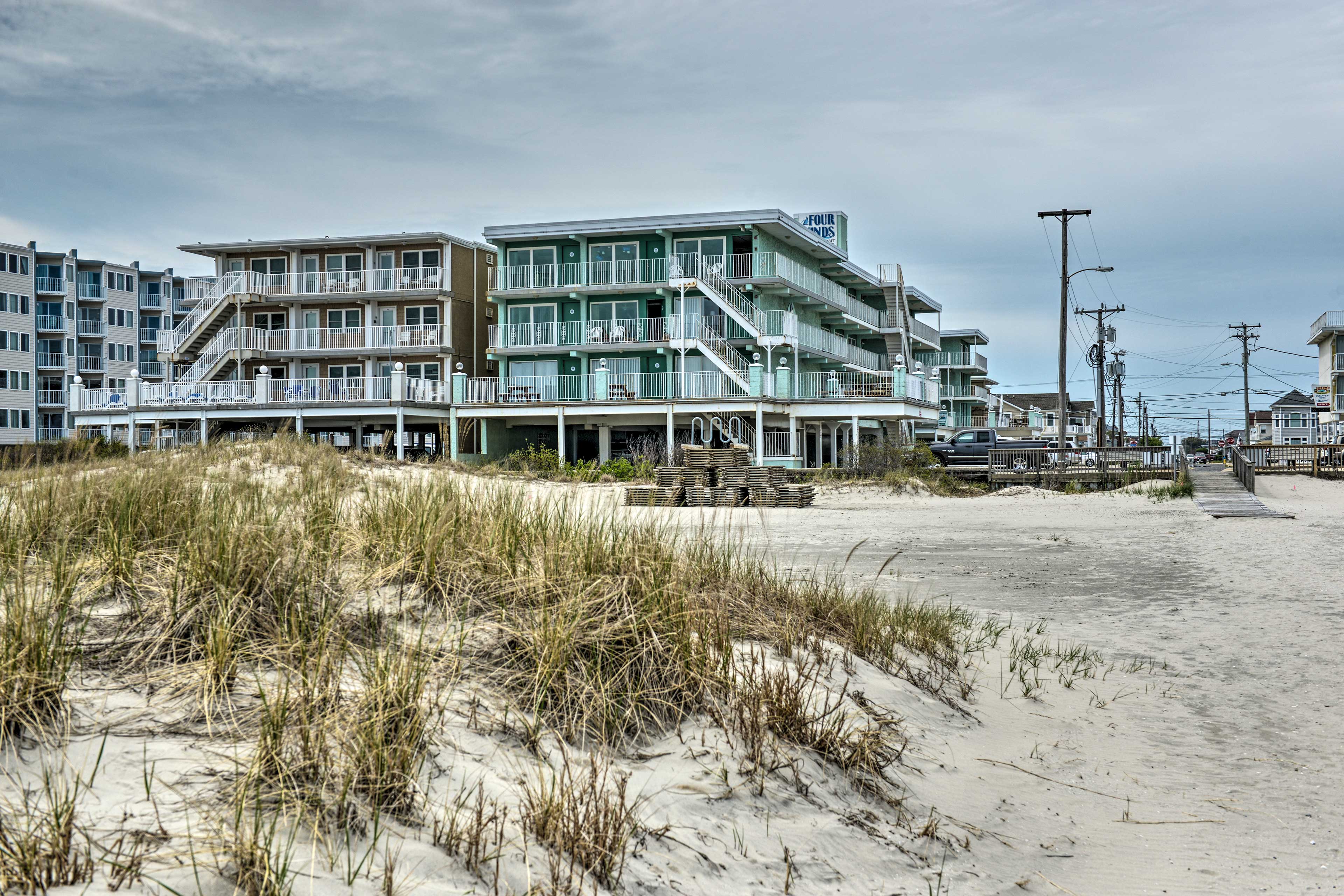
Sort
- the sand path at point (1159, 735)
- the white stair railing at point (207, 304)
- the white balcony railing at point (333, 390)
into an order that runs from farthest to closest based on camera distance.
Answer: the white stair railing at point (207, 304) → the white balcony railing at point (333, 390) → the sand path at point (1159, 735)

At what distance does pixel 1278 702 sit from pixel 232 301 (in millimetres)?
44679

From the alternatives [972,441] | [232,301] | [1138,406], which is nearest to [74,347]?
[232,301]

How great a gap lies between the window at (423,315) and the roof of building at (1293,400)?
9287 cm

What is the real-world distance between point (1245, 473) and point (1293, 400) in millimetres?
88488

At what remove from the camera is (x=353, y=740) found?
11.7 feet

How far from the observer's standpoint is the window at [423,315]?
151ft

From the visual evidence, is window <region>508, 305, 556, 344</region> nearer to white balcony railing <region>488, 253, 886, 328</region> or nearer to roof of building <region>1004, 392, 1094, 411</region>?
white balcony railing <region>488, 253, 886, 328</region>

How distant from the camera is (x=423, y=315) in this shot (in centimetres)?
4616

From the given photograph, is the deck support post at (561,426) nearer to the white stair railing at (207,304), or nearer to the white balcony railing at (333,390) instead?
the white balcony railing at (333,390)

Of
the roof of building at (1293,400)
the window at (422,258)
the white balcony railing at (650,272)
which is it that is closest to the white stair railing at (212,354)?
the window at (422,258)

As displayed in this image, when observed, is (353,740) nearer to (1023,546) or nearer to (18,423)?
(1023,546)

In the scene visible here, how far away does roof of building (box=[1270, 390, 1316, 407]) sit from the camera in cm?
10412

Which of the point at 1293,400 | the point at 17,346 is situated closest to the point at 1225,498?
the point at 17,346

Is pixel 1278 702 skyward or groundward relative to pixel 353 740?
groundward
